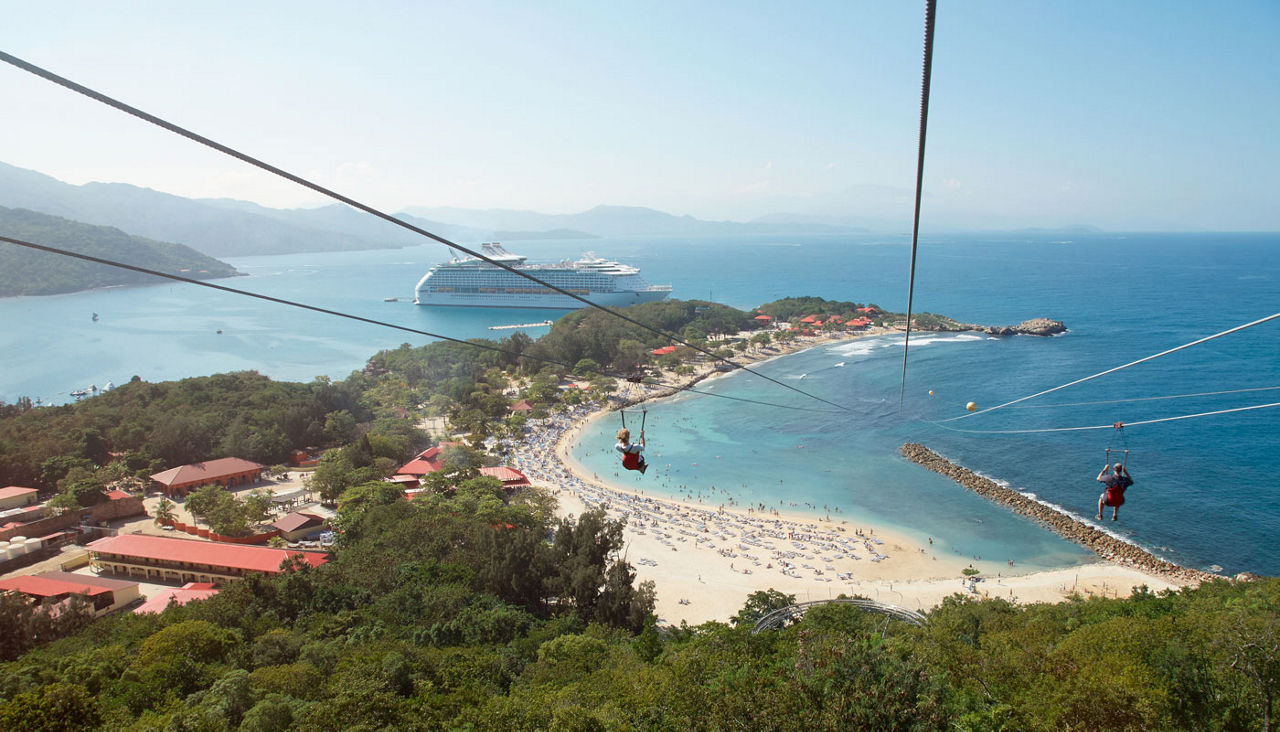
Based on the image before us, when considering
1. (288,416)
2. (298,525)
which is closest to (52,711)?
(298,525)

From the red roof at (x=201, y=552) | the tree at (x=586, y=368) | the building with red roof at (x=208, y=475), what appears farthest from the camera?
the tree at (x=586, y=368)

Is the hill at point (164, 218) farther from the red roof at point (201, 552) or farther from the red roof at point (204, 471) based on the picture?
the red roof at point (201, 552)

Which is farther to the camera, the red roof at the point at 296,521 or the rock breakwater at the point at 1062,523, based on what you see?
the red roof at the point at 296,521

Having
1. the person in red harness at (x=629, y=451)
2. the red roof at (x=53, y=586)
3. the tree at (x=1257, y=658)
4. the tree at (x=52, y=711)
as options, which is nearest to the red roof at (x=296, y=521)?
the red roof at (x=53, y=586)

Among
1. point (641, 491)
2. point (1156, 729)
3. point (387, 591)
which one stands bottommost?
point (641, 491)

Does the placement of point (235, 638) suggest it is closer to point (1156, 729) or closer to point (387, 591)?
point (387, 591)

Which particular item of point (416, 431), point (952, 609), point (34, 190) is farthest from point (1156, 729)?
point (34, 190)

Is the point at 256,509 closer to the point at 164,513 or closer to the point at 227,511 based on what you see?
the point at 227,511
